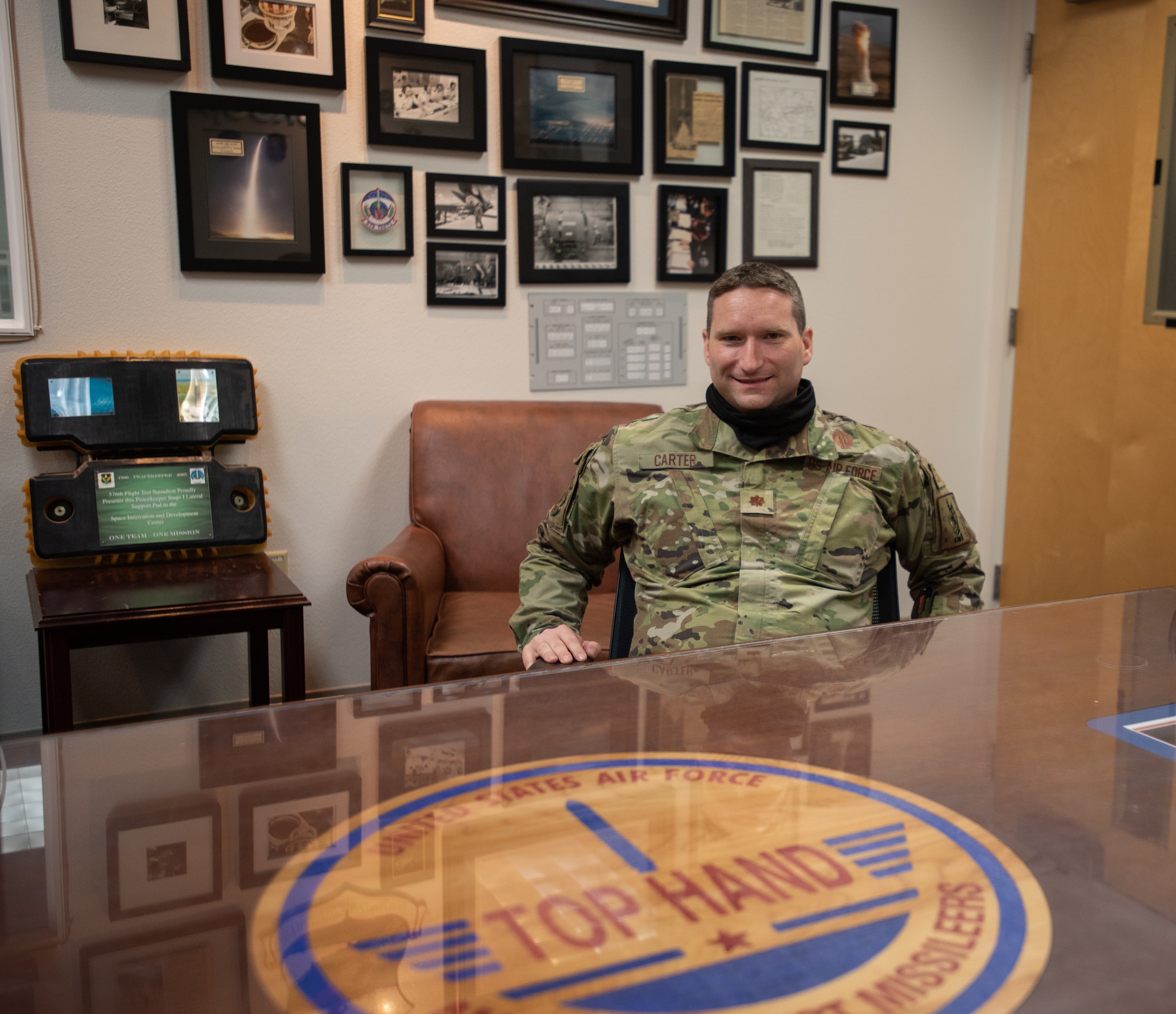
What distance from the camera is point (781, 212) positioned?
350 centimetres

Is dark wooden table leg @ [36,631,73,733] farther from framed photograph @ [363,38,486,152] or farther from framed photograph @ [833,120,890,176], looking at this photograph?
framed photograph @ [833,120,890,176]

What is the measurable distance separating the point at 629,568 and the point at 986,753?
38.1 inches

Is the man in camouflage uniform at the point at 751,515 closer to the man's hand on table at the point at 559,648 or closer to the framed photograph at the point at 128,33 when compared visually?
the man's hand on table at the point at 559,648

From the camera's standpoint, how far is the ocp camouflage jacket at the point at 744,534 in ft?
5.87

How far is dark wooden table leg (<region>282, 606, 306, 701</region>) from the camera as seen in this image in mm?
2287

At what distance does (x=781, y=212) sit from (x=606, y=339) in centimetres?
79

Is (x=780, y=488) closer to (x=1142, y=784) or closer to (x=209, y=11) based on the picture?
(x=1142, y=784)

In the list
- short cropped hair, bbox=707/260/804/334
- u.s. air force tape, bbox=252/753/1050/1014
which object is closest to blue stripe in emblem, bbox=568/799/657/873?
u.s. air force tape, bbox=252/753/1050/1014

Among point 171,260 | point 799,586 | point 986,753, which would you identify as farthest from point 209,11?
point 986,753

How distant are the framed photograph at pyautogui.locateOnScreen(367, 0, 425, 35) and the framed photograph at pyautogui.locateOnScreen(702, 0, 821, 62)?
0.96 meters

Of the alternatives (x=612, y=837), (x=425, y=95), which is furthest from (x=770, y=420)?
(x=425, y=95)

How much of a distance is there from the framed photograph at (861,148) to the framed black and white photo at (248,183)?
179cm

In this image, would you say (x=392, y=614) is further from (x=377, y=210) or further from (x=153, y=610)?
(x=377, y=210)

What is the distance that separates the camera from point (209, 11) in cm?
273
